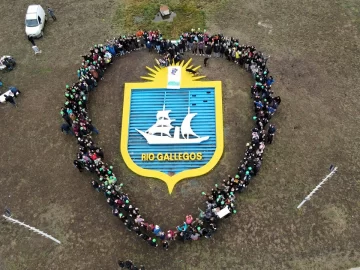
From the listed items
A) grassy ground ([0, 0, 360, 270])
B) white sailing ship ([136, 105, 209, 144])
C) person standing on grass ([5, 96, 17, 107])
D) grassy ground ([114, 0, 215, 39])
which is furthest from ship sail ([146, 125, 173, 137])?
person standing on grass ([5, 96, 17, 107])

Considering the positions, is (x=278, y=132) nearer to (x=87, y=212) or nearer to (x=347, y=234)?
(x=347, y=234)

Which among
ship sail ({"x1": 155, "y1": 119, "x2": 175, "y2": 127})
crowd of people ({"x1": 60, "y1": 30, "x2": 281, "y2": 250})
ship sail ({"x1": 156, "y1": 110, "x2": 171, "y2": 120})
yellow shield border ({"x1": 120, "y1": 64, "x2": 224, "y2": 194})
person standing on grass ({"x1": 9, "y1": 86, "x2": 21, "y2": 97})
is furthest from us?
person standing on grass ({"x1": 9, "y1": 86, "x2": 21, "y2": 97})

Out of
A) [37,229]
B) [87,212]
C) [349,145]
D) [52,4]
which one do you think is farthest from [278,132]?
[52,4]

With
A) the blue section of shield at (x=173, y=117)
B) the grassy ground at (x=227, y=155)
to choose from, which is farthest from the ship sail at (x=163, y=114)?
the grassy ground at (x=227, y=155)

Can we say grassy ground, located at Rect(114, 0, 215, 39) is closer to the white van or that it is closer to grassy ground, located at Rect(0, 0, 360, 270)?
grassy ground, located at Rect(0, 0, 360, 270)

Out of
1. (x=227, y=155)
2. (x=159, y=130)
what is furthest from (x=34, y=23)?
(x=227, y=155)

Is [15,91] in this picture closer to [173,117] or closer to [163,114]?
[163,114]
